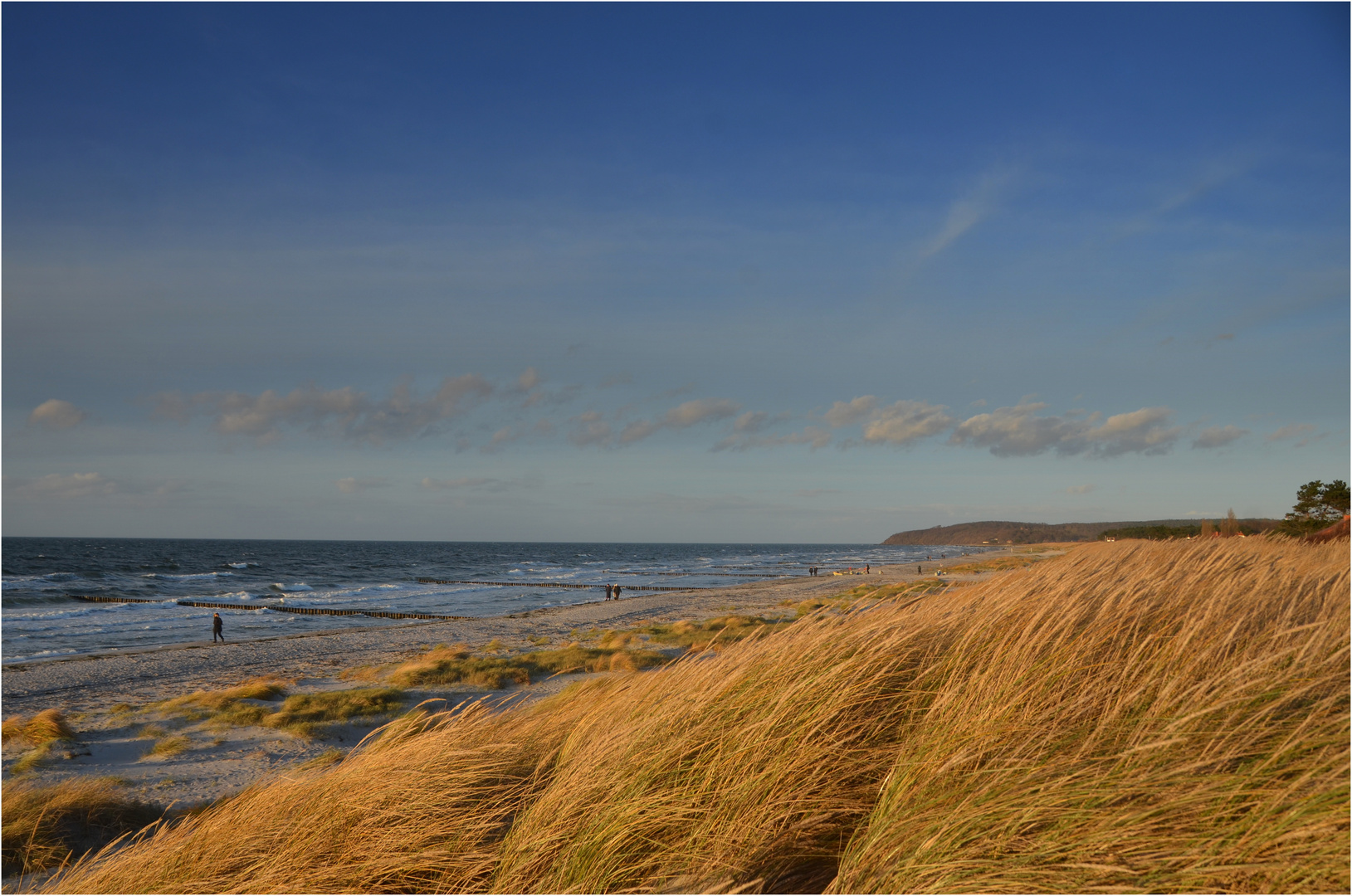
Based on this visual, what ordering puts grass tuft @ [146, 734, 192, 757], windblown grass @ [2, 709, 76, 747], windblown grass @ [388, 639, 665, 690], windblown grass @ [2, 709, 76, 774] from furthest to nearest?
windblown grass @ [388, 639, 665, 690], windblown grass @ [2, 709, 76, 747], grass tuft @ [146, 734, 192, 757], windblown grass @ [2, 709, 76, 774]

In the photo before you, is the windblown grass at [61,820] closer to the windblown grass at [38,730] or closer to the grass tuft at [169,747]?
the grass tuft at [169,747]

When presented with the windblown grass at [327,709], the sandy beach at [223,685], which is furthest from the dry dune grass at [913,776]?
the windblown grass at [327,709]

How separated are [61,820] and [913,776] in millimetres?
9019

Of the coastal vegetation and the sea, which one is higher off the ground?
the coastal vegetation

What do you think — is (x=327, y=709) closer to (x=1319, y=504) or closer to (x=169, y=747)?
(x=169, y=747)

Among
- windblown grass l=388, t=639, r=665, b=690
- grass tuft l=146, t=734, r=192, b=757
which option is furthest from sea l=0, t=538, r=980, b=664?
grass tuft l=146, t=734, r=192, b=757

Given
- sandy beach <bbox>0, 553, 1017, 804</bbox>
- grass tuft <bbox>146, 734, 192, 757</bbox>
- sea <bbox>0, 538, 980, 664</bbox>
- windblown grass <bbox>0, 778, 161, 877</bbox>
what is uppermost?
windblown grass <bbox>0, 778, 161, 877</bbox>

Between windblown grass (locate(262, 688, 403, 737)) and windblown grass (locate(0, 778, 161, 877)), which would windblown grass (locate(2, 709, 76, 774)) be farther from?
windblown grass (locate(262, 688, 403, 737))

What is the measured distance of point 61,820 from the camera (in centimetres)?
770

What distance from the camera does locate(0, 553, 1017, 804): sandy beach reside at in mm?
10672

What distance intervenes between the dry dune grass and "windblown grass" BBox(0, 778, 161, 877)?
11.2ft

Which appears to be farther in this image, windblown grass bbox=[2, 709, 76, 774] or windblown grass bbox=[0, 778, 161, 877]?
windblown grass bbox=[2, 709, 76, 774]

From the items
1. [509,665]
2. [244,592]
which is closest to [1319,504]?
[509,665]

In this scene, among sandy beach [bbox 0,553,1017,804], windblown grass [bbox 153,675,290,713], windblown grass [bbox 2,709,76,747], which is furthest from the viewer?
windblown grass [bbox 153,675,290,713]
